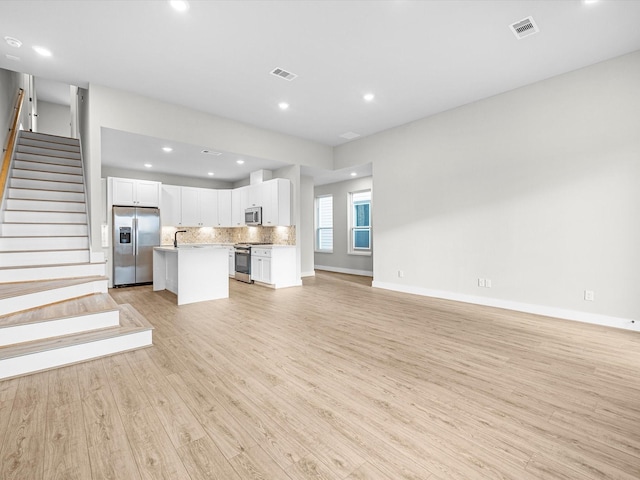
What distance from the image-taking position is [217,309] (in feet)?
14.7

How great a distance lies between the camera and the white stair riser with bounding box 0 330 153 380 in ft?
7.69

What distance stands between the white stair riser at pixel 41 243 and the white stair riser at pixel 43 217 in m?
0.43

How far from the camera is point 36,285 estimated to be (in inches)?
127

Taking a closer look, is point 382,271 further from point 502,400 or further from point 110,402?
point 110,402

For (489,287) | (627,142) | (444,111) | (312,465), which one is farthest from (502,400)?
(444,111)

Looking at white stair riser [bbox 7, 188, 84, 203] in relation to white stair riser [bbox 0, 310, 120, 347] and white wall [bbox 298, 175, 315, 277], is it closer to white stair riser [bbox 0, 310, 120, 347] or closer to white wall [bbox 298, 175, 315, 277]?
white stair riser [bbox 0, 310, 120, 347]

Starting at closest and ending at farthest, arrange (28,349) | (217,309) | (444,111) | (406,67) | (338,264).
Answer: (28,349), (406,67), (217,309), (444,111), (338,264)

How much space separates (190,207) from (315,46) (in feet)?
18.9

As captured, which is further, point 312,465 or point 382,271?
point 382,271

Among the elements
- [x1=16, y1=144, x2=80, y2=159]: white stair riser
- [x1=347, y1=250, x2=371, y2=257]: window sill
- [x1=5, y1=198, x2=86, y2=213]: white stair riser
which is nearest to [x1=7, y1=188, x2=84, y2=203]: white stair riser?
[x1=5, y1=198, x2=86, y2=213]: white stair riser

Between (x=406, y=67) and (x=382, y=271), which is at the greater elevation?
(x=406, y=67)

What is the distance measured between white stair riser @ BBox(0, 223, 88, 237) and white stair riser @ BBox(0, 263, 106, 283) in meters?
0.81

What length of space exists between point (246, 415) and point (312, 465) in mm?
591

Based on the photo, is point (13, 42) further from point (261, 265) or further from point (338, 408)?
point (338, 408)
